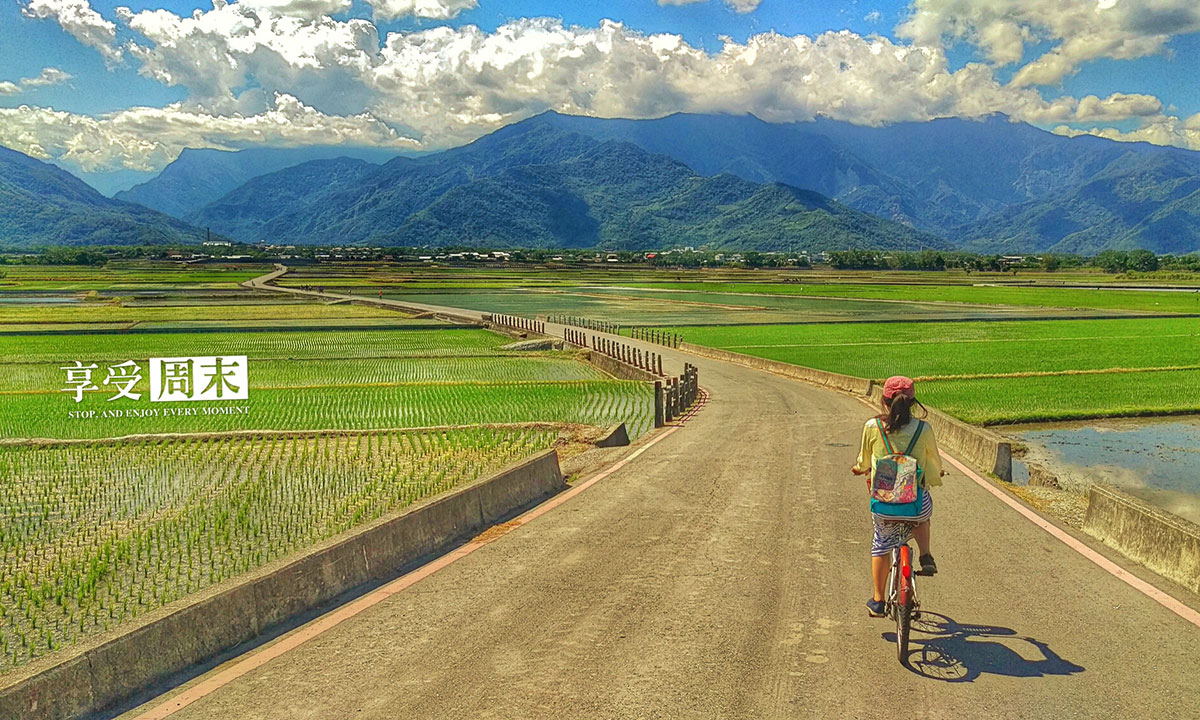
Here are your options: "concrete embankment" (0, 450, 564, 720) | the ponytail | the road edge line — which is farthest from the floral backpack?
"concrete embankment" (0, 450, 564, 720)

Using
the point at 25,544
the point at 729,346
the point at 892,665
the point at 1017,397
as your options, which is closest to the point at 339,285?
the point at 729,346

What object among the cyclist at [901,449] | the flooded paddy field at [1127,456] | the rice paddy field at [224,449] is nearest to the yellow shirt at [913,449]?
the cyclist at [901,449]

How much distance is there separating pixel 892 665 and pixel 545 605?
2.86 meters

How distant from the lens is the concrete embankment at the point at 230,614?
5582 millimetres

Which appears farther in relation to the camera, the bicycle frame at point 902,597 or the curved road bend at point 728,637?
the bicycle frame at point 902,597

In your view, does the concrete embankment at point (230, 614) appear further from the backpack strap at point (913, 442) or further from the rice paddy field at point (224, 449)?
the backpack strap at point (913, 442)

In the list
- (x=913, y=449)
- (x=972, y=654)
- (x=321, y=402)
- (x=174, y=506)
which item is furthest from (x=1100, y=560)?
(x=321, y=402)

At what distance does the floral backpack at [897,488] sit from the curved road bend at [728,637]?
3.26ft

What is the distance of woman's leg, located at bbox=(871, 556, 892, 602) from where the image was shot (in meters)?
7.11

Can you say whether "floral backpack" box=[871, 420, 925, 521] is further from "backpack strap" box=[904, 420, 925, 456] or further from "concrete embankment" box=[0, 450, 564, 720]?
"concrete embankment" box=[0, 450, 564, 720]

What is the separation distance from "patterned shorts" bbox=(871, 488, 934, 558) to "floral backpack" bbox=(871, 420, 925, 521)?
0.21ft

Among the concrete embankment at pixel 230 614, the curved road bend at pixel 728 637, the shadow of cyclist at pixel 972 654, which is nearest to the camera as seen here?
the concrete embankment at pixel 230 614

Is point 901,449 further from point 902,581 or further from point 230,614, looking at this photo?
point 230,614

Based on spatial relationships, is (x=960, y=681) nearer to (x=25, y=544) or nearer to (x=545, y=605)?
(x=545, y=605)
